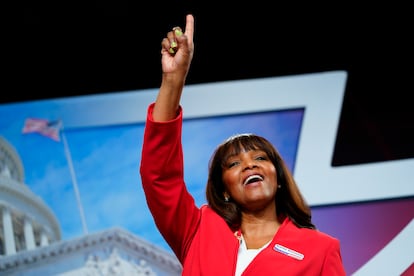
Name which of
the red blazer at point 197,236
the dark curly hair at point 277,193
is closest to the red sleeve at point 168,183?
the red blazer at point 197,236

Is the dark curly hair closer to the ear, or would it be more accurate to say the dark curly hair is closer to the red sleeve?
the ear

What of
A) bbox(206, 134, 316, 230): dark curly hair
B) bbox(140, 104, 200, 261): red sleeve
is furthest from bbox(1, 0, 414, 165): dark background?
bbox(140, 104, 200, 261): red sleeve

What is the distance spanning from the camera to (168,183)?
157 cm

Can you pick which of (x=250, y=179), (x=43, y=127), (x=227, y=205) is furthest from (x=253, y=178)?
(x=43, y=127)

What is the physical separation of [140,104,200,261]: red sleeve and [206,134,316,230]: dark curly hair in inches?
4.6

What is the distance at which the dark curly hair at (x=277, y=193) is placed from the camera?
1736 millimetres

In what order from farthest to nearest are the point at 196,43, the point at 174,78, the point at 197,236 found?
1. the point at 196,43
2. the point at 197,236
3. the point at 174,78

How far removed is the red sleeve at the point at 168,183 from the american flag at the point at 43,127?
1.48 m

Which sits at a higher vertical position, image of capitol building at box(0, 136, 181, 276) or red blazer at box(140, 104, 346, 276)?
image of capitol building at box(0, 136, 181, 276)

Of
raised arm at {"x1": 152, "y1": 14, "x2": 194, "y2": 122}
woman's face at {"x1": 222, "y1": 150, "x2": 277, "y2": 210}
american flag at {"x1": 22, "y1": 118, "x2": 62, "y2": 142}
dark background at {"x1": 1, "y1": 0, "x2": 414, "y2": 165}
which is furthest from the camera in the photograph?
dark background at {"x1": 1, "y1": 0, "x2": 414, "y2": 165}

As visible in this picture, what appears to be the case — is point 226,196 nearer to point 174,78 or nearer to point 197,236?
point 197,236

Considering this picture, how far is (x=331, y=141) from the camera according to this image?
2898mm

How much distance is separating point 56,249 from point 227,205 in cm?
125

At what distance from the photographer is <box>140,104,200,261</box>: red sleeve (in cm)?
151
